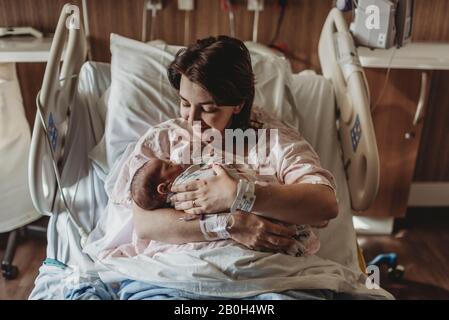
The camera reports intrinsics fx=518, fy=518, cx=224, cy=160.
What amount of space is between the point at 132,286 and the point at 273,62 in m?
0.91

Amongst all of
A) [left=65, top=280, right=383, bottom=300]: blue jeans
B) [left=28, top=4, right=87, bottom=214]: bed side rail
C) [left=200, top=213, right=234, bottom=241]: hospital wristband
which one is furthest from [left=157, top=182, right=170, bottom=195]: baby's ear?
[left=28, top=4, right=87, bottom=214]: bed side rail

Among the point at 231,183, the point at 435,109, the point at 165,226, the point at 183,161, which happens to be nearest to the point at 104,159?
the point at 183,161

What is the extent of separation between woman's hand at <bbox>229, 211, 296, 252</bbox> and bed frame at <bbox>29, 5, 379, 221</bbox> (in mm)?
368

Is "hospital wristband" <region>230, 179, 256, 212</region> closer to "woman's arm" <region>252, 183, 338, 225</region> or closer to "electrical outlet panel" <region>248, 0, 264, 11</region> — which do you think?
"woman's arm" <region>252, 183, 338, 225</region>

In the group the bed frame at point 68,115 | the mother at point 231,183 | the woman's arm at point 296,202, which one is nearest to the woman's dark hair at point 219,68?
the mother at point 231,183

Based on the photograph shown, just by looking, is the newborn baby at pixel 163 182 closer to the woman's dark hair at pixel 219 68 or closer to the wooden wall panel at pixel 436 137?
the woman's dark hair at pixel 219 68

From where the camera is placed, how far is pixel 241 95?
4.26 feet

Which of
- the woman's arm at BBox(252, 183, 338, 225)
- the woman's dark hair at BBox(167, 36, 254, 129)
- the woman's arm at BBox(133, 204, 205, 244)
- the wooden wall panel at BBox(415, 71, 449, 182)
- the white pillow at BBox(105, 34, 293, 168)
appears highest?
the woman's dark hair at BBox(167, 36, 254, 129)

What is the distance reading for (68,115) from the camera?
1623mm

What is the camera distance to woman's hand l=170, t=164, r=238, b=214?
1158 millimetres

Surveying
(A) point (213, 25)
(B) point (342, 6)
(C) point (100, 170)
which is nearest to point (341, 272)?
(C) point (100, 170)

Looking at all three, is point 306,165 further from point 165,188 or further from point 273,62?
point 273,62

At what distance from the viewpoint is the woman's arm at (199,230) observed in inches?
46.3

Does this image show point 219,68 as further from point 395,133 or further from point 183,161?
point 395,133
